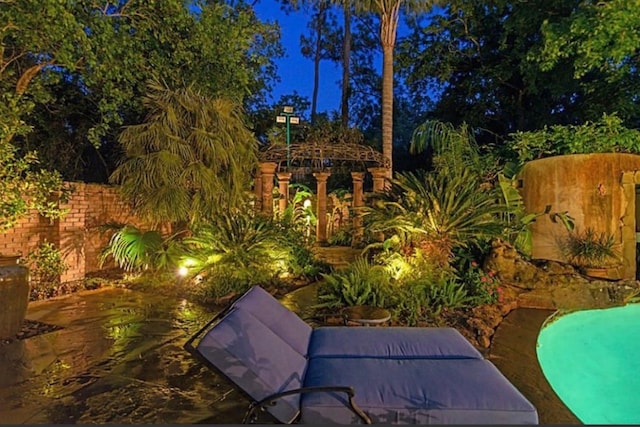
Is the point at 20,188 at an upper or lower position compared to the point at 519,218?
upper

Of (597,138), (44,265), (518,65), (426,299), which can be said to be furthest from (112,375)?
(518,65)

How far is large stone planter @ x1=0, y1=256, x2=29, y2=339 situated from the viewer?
14.4ft

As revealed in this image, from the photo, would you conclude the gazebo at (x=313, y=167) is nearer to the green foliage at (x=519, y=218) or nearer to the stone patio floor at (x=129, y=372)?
the green foliage at (x=519, y=218)

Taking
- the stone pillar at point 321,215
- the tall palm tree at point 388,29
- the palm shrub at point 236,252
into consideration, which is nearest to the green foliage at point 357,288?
the palm shrub at point 236,252

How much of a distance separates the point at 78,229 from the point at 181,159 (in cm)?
226

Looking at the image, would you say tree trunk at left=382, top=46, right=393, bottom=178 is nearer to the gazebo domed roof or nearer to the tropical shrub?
the gazebo domed roof

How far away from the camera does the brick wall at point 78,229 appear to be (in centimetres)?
A: 711

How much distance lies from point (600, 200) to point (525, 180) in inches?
58.9

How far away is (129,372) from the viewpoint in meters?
3.79

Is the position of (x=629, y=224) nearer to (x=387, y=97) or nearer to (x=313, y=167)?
(x=387, y=97)

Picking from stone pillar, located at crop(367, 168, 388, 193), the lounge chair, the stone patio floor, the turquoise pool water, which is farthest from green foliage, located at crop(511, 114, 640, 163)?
the lounge chair

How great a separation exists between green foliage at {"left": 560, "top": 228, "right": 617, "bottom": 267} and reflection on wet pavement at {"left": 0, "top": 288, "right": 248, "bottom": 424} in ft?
23.3

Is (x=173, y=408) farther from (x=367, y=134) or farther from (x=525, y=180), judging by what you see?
(x=367, y=134)

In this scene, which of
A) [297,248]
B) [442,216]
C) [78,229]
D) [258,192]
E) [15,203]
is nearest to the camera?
[15,203]
